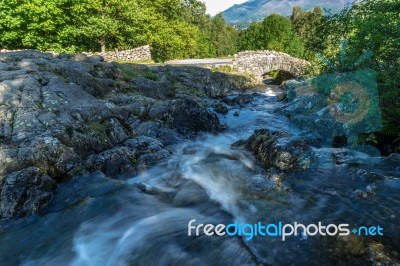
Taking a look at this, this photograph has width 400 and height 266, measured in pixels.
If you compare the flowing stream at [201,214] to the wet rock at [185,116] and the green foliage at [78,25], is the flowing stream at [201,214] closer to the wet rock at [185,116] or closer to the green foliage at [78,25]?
the wet rock at [185,116]

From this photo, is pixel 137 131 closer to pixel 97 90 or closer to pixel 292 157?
pixel 97 90

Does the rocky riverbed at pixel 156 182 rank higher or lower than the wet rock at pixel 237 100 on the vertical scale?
higher

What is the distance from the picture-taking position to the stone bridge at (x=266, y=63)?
102ft

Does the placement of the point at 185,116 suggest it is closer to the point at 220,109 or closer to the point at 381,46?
the point at 220,109

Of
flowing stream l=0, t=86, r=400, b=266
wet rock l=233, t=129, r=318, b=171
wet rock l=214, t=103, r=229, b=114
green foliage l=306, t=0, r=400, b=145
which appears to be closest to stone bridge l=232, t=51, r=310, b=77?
wet rock l=214, t=103, r=229, b=114

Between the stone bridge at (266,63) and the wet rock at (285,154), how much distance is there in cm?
2162

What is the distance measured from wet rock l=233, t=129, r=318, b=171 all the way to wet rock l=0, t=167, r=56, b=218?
5.93 metres

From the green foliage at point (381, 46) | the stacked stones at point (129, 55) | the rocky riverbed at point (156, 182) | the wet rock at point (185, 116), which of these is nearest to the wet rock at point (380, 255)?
the rocky riverbed at point (156, 182)

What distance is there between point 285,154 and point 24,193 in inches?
267

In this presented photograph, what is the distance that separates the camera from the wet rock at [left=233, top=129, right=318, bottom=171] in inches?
360

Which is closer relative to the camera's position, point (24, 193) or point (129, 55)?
point (24, 193)

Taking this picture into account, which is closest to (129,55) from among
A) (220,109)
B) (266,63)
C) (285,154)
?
(266,63)

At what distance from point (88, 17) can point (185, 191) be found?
25.2m

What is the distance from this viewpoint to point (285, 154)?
9242 mm
